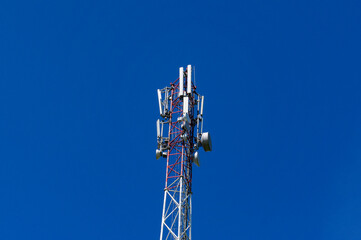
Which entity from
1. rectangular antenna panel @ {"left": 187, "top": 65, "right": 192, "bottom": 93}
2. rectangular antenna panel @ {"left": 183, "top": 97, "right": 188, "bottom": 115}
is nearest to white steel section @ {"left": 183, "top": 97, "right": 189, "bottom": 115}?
rectangular antenna panel @ {"left": 183, "top": 97, "right": 188, "bottom": 115}

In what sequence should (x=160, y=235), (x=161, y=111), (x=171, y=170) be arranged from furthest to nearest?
(x=161, y=111), (x=171, y=170), (x=160, y=235)

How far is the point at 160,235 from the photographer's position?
46938 millimetres

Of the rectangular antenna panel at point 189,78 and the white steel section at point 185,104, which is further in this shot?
the rectangular antenna panel at point 189,78

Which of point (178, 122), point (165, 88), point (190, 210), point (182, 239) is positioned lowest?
point (182, 239)

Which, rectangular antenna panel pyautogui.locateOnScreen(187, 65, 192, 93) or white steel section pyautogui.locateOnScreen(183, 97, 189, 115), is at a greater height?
rectangular antenna panel pyautogui.locateOnScreen(187, 65, 192, 93)

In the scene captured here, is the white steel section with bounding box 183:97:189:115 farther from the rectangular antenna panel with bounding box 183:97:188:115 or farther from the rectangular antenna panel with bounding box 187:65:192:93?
the rectangular antenna panel with bounding box 187:65:192:93

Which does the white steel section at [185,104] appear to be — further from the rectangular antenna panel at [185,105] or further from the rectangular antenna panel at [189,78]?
the rectangular antenna panel at [189,78]

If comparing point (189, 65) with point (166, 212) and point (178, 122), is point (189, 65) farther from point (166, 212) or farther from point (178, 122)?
point (166, 212)

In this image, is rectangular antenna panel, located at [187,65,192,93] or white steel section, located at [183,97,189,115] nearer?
white steel section, located at [183,97,189,115]

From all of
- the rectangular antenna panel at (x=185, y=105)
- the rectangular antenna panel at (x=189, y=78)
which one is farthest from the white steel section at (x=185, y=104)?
the rectangular antenna panel at (x=189, y=78)

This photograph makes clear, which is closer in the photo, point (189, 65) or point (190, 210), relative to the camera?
point (190, 210)

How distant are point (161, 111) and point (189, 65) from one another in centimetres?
551

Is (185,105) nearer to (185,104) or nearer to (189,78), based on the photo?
(185,104)

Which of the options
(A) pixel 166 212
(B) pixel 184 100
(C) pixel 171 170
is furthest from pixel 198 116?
(A) pixel 166 212
